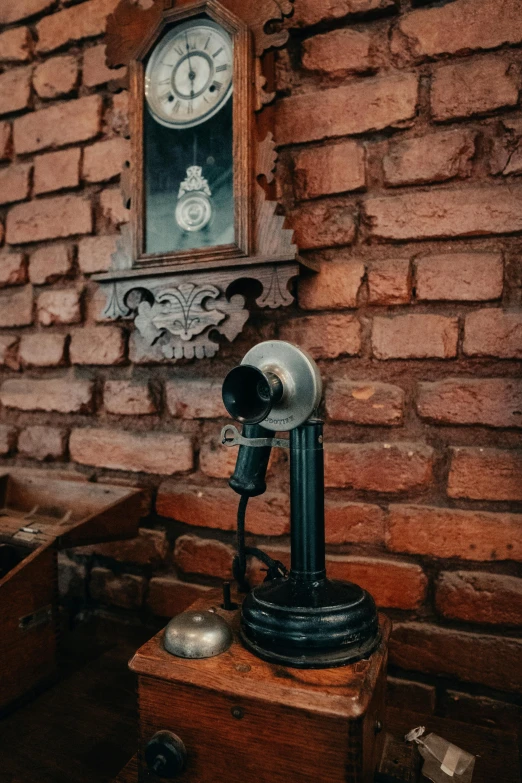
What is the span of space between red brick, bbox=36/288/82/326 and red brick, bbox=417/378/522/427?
878mm

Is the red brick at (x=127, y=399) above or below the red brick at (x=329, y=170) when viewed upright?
below

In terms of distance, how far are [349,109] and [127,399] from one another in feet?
2.65

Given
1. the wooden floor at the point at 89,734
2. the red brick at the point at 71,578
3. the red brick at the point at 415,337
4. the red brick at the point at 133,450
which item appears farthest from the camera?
the red brick at the point at 71,578

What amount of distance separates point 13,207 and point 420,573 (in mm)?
1369

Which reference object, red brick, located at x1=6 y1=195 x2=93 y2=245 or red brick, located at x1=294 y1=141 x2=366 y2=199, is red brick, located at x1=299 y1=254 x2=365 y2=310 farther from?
red brick, located at x1=6 y1=195 x2=93 y2=245

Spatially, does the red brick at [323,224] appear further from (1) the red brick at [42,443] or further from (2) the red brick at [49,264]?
(1) the red brick at [42,443]

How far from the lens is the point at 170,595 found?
1.25 m

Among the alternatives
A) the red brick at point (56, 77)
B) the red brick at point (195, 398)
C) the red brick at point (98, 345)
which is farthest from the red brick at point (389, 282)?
the red brick at point (56, 77)

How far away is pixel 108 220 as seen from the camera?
53.5 inches

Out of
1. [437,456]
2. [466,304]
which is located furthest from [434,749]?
[466,304]

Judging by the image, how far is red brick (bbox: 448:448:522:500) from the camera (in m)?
0.99

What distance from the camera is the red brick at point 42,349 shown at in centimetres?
141

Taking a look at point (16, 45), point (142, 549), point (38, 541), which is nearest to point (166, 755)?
point (38, 541)

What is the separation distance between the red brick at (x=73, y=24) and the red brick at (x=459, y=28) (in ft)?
2.45
